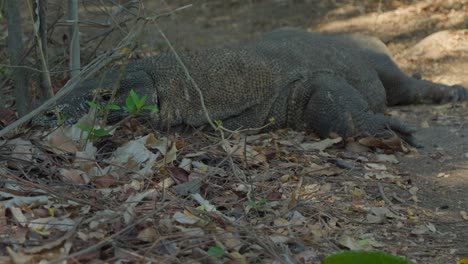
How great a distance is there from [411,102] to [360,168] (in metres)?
2.27

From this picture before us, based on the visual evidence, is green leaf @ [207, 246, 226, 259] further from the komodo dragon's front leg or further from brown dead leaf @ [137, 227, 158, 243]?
the komodo dragon's front leg

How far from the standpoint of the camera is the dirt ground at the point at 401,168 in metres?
2.87

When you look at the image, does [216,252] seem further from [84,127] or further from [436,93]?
[436,93]

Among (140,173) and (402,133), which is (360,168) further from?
(140,173)

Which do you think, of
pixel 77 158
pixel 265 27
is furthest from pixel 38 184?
pixel 265 27

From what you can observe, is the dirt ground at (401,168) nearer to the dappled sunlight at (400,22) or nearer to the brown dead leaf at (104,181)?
the dappled sunlight at (400,22)

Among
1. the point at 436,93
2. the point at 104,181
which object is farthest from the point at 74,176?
the point at 436,93

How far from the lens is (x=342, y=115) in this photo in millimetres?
4629

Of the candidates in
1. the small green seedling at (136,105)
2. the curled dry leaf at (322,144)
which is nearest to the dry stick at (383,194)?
the curled dry leaf at (322,144)

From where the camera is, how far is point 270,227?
2.78 meters

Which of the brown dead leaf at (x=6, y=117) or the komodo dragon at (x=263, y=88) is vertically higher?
the brown dead leaf at (x=6, y=117)

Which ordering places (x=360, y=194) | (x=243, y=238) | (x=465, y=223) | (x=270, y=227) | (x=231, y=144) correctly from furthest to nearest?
(x=231, y=144), (x=360, y=194), (x=465, y=223), (x=270, y=227), (x=243, y=238)

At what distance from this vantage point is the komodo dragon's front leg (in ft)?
14.9

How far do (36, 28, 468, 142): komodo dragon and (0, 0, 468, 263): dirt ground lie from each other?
236 mm
